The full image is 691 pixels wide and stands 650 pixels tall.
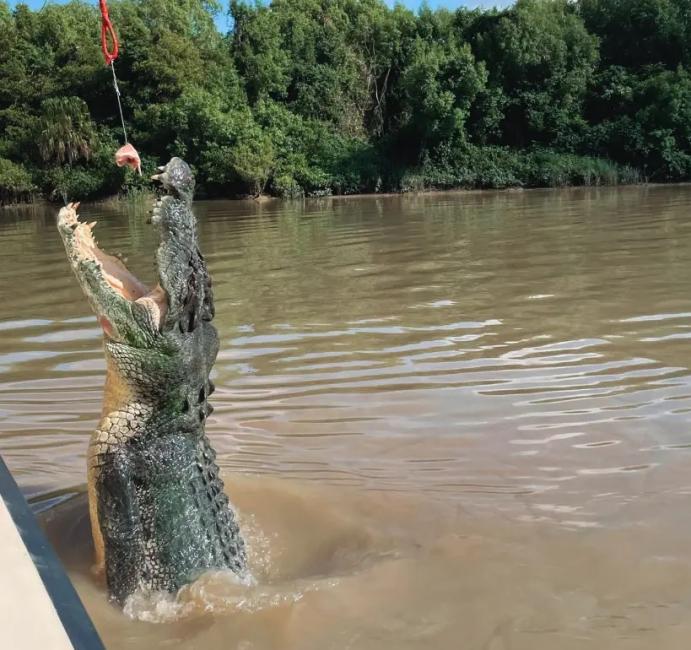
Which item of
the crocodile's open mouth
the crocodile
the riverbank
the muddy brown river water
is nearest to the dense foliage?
the riverbank

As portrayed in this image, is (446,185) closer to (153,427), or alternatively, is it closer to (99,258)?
(99,258)

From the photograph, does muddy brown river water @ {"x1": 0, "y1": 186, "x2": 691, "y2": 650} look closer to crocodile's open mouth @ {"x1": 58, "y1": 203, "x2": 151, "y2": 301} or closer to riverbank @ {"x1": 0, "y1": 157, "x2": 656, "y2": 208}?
crocodile's open mouth @ {"x1": 58, "y1": 203, "x2": 151, "y2": 301}

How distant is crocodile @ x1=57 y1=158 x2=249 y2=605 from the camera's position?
249cm

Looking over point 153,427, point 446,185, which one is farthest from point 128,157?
point 446,185

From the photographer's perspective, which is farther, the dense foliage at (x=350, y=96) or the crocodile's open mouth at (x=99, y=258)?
the dense foliage at (x=350, y=96)

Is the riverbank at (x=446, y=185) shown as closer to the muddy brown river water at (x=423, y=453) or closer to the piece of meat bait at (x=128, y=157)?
the muddy brown river water at (x=423, y=453)

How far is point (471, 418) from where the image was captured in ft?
13.8

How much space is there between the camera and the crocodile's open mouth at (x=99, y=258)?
2549mm

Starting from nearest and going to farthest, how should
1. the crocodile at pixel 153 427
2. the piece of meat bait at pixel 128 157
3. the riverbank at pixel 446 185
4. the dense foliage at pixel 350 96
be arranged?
the crocodile at pixel 153 427
the piece of meat bait at pixel 128 157
the riverbank at pixel 446 185
the dense foliage at pixel 350 96

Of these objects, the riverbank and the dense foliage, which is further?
the dense foliage

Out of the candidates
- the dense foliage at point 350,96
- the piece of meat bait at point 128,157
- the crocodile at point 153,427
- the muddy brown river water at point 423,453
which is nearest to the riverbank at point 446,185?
the dense foliage at point 350,96

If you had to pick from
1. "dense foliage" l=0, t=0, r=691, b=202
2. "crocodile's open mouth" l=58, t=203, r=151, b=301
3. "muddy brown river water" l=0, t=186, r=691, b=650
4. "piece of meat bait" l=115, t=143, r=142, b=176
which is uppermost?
"dense foliage" l=0, t=0, r=691, b=202

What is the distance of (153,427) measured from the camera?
8.34ft

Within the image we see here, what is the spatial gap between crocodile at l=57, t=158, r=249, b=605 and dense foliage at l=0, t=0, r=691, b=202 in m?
26.0
